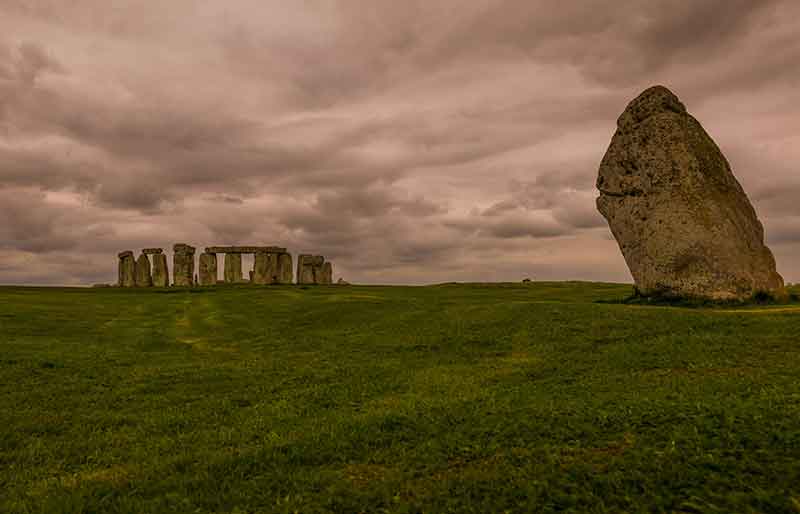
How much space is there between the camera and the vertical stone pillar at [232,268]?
72.1 meters

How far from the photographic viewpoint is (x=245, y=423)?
984 cm

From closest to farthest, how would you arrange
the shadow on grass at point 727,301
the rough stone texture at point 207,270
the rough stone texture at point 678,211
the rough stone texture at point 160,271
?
the shadow on grass at point 727,301 → the rough stone texture at point 678,211 → the rough stone texture at point 160,271 → the rough stone texture at point 207,270

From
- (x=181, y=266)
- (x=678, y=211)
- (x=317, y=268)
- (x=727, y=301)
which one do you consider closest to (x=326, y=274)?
(x=317, y=268)

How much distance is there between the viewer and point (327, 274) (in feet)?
250

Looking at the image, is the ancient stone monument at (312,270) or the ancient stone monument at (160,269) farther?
the ancient stone monument at (312,270)

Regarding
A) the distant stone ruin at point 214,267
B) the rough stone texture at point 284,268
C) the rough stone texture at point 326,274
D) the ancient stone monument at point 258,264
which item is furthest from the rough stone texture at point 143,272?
the rough stone texture at point 326,274

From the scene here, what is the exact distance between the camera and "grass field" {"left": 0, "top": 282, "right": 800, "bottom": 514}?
6129 mm

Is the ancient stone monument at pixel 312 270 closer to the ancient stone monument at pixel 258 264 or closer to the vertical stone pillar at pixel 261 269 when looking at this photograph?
the ancient stone monument at pixel 258 264

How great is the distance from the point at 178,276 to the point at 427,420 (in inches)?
2636

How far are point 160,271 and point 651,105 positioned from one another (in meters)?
62.1

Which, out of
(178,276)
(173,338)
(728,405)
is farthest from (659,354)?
(178,276)

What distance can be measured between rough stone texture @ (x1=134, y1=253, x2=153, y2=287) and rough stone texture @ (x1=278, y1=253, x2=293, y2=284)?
1671cm

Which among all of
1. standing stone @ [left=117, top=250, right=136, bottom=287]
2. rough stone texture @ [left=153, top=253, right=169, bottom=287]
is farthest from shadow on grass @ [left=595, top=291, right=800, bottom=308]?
standing stone @ [left=117, top=250, right=136, bottom=287]

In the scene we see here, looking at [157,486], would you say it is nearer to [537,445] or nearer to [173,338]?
[537,445]
